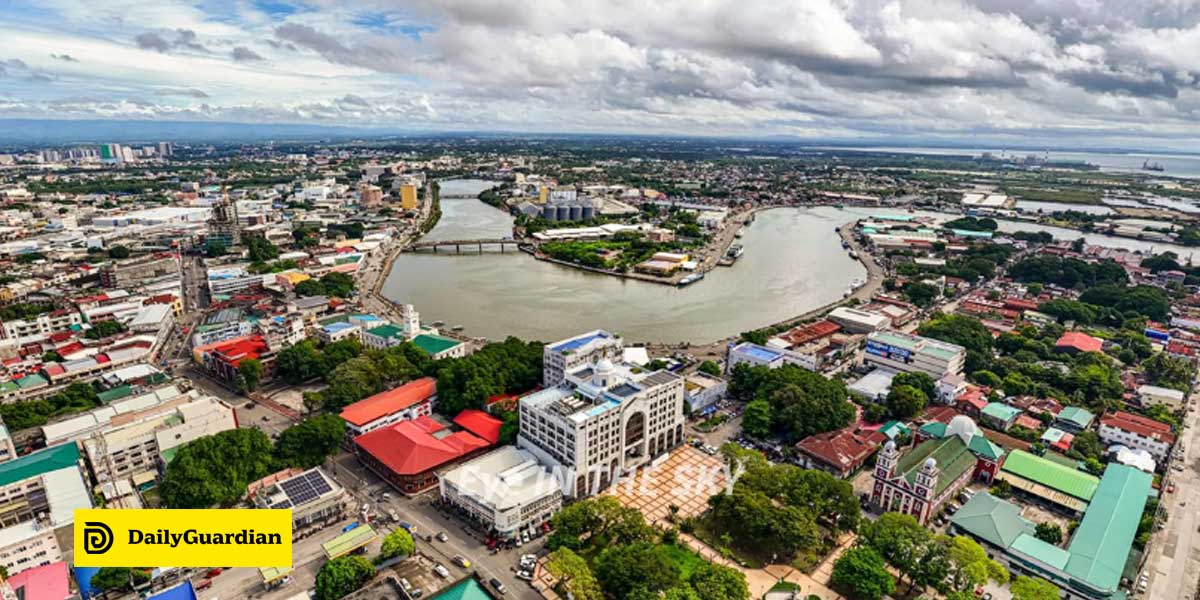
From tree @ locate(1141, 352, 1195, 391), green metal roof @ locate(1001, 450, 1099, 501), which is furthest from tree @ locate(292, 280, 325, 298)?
tree @ locate(1141, 352, 1195, 391)

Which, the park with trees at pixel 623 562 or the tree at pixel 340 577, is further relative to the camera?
the tree at pixel 340 577

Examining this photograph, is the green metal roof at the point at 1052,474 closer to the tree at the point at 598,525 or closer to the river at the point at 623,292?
the tree at the point at 598,525

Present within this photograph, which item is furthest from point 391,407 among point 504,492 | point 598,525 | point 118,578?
point 598,525

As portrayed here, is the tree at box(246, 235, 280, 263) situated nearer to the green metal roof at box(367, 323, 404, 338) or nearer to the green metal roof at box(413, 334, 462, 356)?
the green metal roof at box(367, 323, 404, 338)

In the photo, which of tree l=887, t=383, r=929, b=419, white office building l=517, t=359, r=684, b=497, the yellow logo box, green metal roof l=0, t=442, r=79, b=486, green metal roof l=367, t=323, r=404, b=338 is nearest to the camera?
the yellow logo box

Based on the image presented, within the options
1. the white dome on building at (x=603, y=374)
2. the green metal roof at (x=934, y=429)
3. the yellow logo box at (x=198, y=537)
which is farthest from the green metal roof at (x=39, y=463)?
the green metal roof at (x=934, y=429)

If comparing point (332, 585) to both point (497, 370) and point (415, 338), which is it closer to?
point (497, 370)

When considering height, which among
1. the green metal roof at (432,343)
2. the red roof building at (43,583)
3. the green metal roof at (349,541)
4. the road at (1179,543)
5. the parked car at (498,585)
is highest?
the green metal roof at (432,343)
